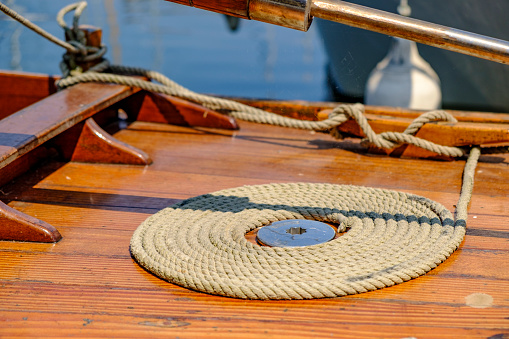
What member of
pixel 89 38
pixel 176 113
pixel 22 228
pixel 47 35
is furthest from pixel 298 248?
pixel 89 38

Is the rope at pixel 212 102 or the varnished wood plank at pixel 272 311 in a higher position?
the rope at pixel 212 102

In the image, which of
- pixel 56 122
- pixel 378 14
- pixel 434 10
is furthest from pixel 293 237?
pixel 434 10

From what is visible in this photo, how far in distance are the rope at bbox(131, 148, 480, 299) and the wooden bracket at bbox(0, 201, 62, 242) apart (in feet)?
0.61

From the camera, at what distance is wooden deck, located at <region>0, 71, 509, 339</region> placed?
3.18ft

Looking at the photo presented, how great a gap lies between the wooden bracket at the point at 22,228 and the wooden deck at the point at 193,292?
0.02 m

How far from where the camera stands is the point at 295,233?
128cm

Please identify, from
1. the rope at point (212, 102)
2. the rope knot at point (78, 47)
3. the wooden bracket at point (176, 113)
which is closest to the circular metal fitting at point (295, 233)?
the rope at point (212, 102)

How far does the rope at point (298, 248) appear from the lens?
107 cm

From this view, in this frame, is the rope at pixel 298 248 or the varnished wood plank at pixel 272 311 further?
the rope at pixel 298 248

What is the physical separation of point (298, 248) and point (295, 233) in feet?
0.29

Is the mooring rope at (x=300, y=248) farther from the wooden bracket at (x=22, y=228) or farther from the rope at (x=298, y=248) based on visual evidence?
the wooden bracket at (x=22, y=228)

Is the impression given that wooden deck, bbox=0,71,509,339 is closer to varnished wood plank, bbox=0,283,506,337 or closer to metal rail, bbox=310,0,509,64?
varnished wood plank, bbox=0,283,506,337

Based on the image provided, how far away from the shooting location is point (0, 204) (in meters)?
1.26

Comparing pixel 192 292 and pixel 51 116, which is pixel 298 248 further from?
pixel 51 116
